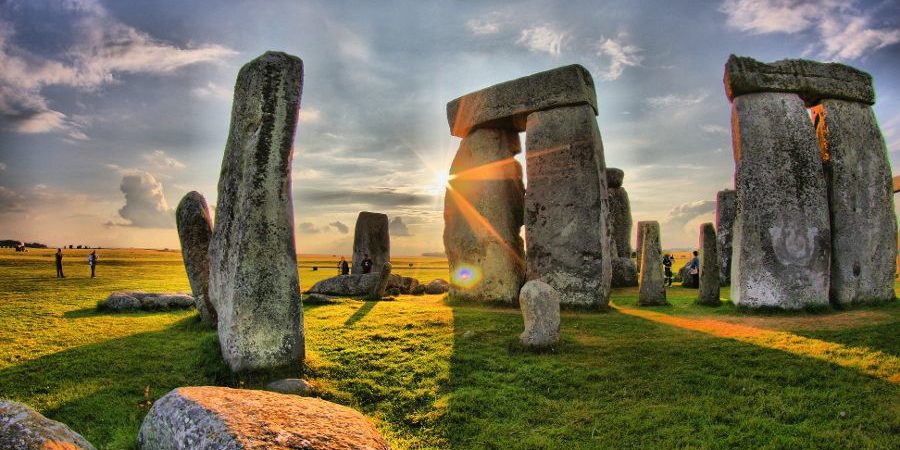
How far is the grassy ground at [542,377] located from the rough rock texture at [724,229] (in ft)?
27.9

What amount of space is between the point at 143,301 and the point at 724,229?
20.4 m

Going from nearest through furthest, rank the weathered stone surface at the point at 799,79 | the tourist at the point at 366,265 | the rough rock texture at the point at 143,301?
the weathered stone surface at the point at 799,79
the rough rock texture at the point at 143,301
the tourist at the point at 366,265

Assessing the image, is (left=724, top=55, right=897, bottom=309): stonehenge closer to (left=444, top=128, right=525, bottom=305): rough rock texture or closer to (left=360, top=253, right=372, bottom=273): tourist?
(left=444, top=128, right=525, bottom=305): rough rock texture

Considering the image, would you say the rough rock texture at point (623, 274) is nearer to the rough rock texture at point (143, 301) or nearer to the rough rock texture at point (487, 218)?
the rough rock texture at point (487, 218)

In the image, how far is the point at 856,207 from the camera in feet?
42.3

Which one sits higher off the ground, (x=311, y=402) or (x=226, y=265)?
(x=226, y=265)

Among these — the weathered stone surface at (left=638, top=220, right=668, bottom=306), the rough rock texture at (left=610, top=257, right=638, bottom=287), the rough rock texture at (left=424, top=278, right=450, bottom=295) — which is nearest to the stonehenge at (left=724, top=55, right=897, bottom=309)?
the weathered stone surface at (left=638, top=220, right=668, bottom=306)

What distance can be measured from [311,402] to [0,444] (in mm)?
2150

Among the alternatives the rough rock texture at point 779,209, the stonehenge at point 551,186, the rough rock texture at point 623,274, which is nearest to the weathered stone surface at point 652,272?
the stonehenge at point 551,186

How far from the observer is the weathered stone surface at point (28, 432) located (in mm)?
3309

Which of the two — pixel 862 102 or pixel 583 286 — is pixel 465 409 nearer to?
pixel 583 286

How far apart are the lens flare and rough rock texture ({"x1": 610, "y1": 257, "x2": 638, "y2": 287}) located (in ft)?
24.9

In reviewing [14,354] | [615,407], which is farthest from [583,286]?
[14,354]

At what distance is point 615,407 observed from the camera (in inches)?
261
